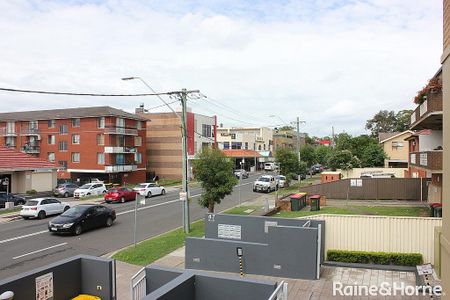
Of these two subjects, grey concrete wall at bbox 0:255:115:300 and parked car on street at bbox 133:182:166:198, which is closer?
grey concrete wall at bbox 0:255:115:300

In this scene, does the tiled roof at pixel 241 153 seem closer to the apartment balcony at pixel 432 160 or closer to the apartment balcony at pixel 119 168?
the apartment balcony at pixel 119 168

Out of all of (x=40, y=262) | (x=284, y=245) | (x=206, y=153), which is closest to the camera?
(x=284, y=245)

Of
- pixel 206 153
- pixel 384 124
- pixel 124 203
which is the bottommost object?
pixel 124 203

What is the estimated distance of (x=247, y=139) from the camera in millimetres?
96438

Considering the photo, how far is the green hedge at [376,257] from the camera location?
14328 mm

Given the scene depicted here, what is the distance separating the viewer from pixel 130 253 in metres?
16.9

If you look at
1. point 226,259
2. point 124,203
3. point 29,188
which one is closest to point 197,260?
point 226,259

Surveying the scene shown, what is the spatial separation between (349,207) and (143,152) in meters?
39.2

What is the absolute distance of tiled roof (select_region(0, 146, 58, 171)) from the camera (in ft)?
128

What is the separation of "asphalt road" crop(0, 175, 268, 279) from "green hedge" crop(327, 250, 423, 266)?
998 cm

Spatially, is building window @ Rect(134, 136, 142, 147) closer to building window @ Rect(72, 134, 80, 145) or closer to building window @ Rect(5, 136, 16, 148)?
building window @ Rect(72, 134, 80, 145)

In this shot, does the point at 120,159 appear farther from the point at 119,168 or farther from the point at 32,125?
the point at 32,125

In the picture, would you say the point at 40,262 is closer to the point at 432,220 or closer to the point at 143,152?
the point at 432,220

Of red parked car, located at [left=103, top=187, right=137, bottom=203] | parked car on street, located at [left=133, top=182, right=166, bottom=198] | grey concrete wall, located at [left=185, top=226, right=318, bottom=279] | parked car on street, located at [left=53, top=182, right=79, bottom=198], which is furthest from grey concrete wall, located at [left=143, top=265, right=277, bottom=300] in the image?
parked car on street, located at [left=53, top=182, right=79, bottom=198]
